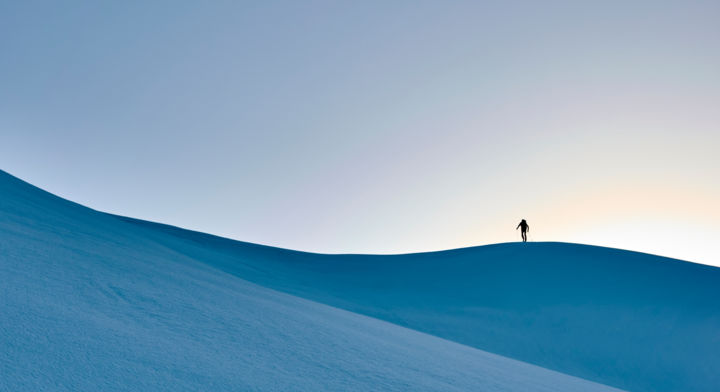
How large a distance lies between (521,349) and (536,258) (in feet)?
26.5

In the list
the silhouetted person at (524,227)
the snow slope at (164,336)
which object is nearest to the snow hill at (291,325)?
the snow slope at (164,336)

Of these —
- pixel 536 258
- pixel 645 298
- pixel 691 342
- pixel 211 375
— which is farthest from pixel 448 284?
pixel 211 375

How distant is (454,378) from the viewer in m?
4.30

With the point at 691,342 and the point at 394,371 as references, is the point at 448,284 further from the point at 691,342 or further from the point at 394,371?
the point at 394,371

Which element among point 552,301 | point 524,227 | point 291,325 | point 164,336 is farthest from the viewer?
point 524,227

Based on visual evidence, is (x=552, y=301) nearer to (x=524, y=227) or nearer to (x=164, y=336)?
(x=524, y=227)

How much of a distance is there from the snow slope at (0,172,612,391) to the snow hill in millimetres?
16

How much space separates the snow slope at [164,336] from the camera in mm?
2664

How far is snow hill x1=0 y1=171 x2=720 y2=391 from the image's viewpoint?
9.53 ft

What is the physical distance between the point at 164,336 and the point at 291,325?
1557 millimetres

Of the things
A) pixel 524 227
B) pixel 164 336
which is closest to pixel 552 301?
pixel 524 227

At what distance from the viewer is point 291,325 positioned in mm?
4871

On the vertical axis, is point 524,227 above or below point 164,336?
above

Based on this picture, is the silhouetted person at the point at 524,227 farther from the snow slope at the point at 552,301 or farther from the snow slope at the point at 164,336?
the snow slope at the point at 164,336
